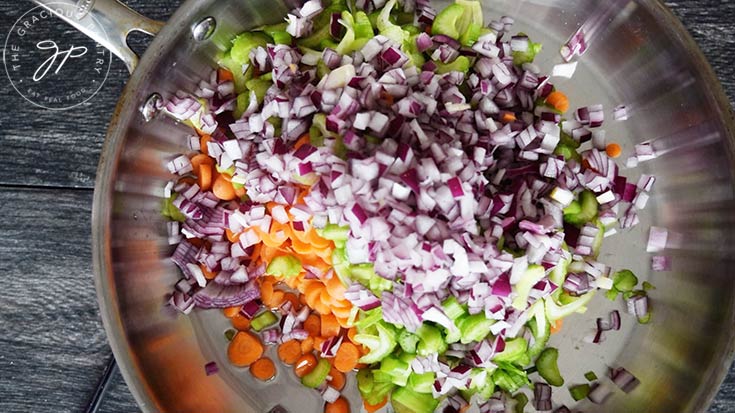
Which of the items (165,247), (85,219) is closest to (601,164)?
(165,247)

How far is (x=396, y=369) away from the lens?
1305 mm

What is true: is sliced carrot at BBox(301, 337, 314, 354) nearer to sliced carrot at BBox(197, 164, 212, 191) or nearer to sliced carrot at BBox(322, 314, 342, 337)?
sliced carrot at BBox(322, 314, 342, 337)

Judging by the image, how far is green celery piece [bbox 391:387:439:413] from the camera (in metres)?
1.36

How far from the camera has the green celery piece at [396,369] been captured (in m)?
1.30

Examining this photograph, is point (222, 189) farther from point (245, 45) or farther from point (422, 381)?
point (422, 381)

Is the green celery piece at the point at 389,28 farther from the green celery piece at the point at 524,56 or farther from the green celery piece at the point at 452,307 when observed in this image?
the green celery piece at the point at 452,307

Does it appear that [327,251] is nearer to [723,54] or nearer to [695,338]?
[695,338]

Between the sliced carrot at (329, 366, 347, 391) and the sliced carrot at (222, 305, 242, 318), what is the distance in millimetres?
224

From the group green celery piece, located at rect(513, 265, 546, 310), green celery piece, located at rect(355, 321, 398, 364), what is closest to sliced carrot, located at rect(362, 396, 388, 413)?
green celery piece, located at rect(355, 321, 398, 364)

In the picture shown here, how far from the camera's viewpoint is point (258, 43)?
1.35 m

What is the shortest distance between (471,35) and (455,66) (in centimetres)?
9

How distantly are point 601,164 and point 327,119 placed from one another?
0.56m

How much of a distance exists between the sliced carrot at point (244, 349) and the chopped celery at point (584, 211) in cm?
67

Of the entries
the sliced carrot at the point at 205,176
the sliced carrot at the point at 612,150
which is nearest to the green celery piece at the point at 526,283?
the sliced carrot at the point at 612,150
